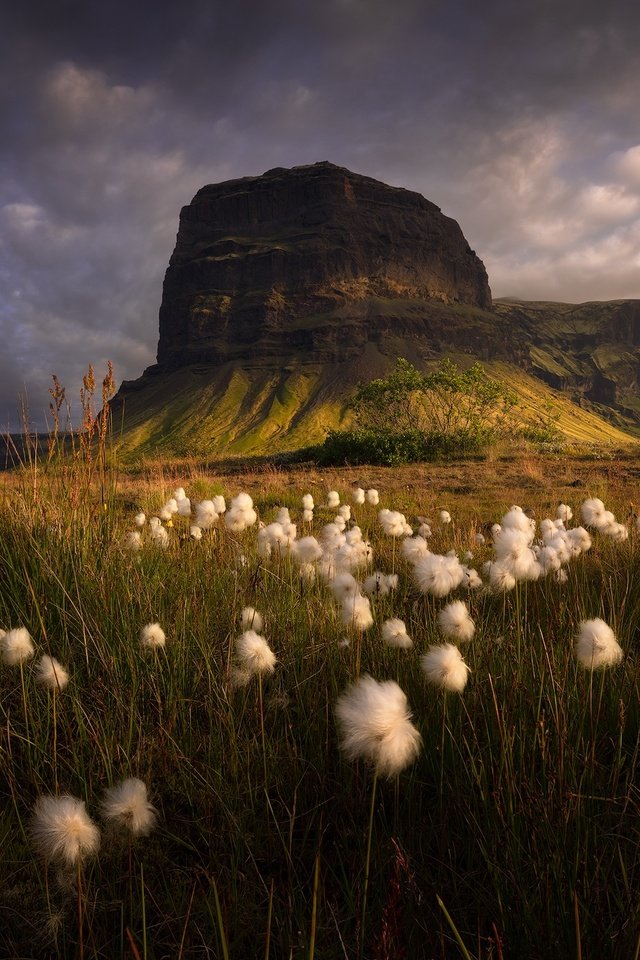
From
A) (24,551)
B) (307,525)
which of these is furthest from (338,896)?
(307,525)

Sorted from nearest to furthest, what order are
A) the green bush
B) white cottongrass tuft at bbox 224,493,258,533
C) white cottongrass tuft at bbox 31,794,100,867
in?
white cottongrass tuft at bbox 31,794,100,867
white cottongrass tuft at bbox 224,493,258,533
the green bush

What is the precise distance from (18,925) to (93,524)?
3.11 m

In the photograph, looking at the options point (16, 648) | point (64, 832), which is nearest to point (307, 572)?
point (16, 648)

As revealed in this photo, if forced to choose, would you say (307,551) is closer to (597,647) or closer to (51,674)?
(51,674)

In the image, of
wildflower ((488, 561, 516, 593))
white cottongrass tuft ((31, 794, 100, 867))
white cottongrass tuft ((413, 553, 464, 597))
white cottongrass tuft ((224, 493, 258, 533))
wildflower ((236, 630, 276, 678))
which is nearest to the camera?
white cottongrass tuft ((31, 794, 100, 867))

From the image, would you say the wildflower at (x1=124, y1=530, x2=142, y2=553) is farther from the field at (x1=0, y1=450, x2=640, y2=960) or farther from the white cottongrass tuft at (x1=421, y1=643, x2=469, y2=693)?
the white cottongrass tuft at (x1=421, y1=643, x2=469, y2=693)

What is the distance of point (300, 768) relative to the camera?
7.92 ft

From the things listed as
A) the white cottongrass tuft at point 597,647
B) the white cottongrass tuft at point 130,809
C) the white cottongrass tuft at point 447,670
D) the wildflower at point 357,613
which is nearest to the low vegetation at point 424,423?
the wildflower at point 357,613

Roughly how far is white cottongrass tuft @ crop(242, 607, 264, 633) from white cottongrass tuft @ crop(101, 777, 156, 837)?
134cm

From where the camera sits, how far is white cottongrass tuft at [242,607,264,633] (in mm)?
3160

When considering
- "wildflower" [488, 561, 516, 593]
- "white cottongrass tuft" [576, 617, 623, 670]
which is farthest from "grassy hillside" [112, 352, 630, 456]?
"white cottongrass tuft" [576, 617, 623, 670]

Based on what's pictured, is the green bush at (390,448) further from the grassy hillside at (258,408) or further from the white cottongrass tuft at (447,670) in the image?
the grassy hillside at (258,408)

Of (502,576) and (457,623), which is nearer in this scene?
(457,623)

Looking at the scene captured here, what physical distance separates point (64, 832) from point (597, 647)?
209cm
